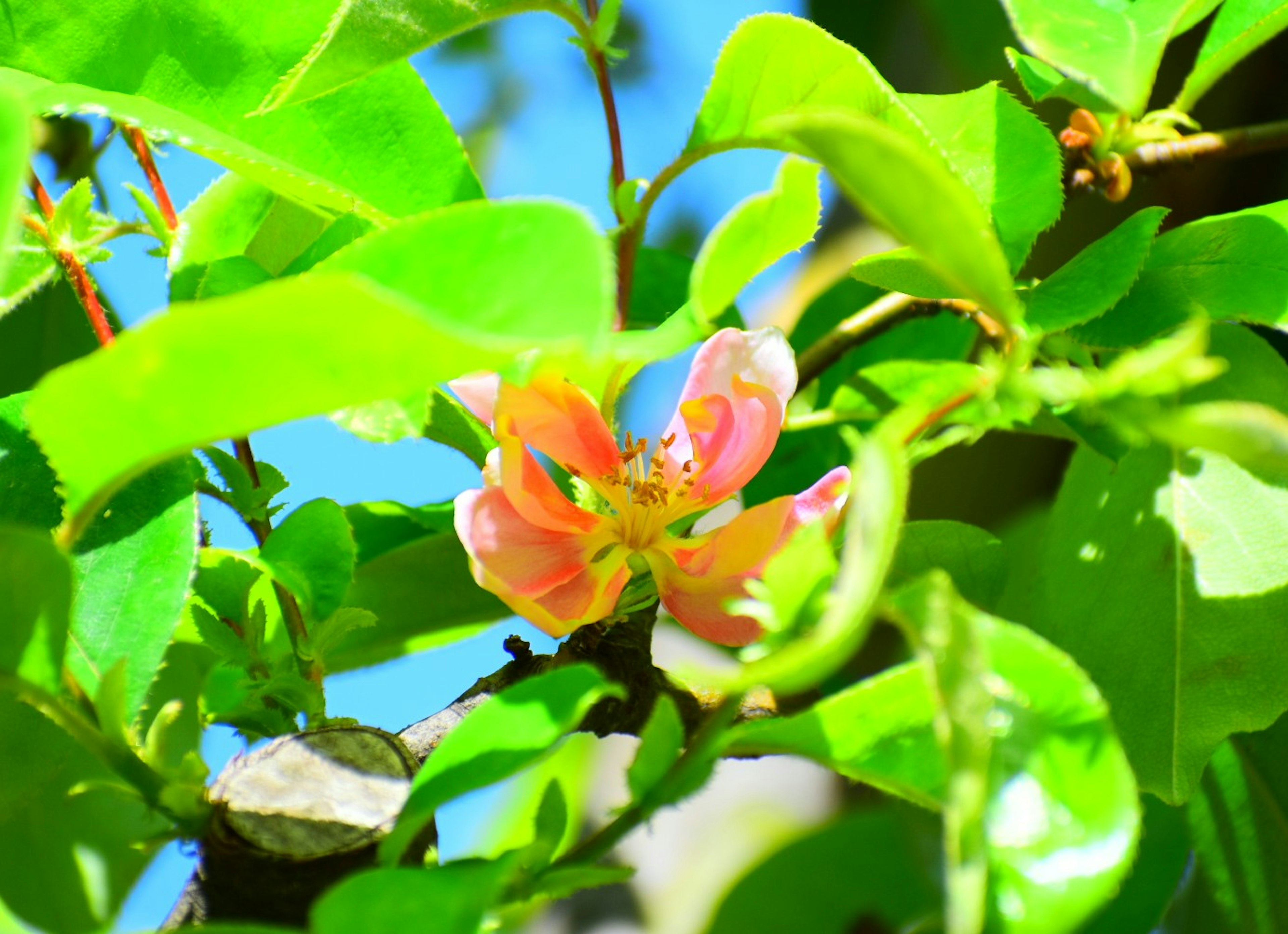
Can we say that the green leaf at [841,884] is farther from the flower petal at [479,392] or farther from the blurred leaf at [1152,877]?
the flower petal at [479,392]

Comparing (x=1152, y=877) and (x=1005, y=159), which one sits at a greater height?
(x=1005, y=159)

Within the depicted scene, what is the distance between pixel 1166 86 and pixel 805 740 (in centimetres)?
86

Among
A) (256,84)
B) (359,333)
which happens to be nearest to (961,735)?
(359,333)

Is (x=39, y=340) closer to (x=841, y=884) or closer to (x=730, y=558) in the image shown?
(x=730, y=558)

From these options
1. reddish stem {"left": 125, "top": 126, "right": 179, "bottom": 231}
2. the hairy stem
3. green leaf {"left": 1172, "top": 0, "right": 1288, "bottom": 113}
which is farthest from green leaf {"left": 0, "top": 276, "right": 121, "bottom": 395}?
green leaf {"left": 1172, "top": 0, "right": 1288, "bottom": 113}

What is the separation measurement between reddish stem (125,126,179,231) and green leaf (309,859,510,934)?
323mm

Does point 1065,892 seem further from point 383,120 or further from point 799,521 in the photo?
point 383,120

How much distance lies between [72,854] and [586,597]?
0.31 metres

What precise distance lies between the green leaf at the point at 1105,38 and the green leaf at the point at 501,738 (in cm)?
24

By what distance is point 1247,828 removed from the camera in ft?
1.94

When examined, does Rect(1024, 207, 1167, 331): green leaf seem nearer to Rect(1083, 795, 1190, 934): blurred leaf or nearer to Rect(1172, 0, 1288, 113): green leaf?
Rect(1172, 0, 1288, 113): green leaf

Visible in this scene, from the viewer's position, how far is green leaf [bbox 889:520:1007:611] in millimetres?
492

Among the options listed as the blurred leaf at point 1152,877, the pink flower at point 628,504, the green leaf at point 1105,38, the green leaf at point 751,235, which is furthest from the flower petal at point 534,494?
the blurred leaf at point 1152,877

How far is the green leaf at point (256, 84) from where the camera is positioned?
16.7 inches
